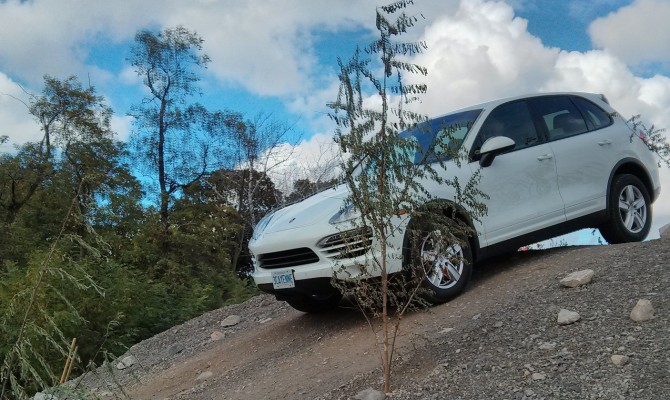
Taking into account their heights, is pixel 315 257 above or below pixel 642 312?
above

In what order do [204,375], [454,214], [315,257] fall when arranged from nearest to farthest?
[454,214]
[315,257]
[204,375]

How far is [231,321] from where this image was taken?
8.14m

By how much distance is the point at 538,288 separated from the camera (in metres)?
5.33

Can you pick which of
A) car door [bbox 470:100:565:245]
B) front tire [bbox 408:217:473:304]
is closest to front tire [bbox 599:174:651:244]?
car door [bbox 470:100:565:245]

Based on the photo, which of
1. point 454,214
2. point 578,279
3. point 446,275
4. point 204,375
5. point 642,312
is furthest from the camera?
point 204,375

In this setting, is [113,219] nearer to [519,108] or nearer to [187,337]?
[519,108]

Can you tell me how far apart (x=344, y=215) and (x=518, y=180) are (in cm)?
214

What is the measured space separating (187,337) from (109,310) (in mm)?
2043

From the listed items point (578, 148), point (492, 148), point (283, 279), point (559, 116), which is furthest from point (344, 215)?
point (559, 116)

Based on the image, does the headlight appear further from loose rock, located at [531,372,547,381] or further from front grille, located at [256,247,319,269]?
loose rock, located at [531,372,547,381]

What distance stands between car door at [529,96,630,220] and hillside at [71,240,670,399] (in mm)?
601

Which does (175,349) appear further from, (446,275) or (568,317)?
(568,317)

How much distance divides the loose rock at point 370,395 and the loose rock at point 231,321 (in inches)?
170

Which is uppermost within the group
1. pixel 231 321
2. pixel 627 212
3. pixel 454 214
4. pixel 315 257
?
pixel 454 214
